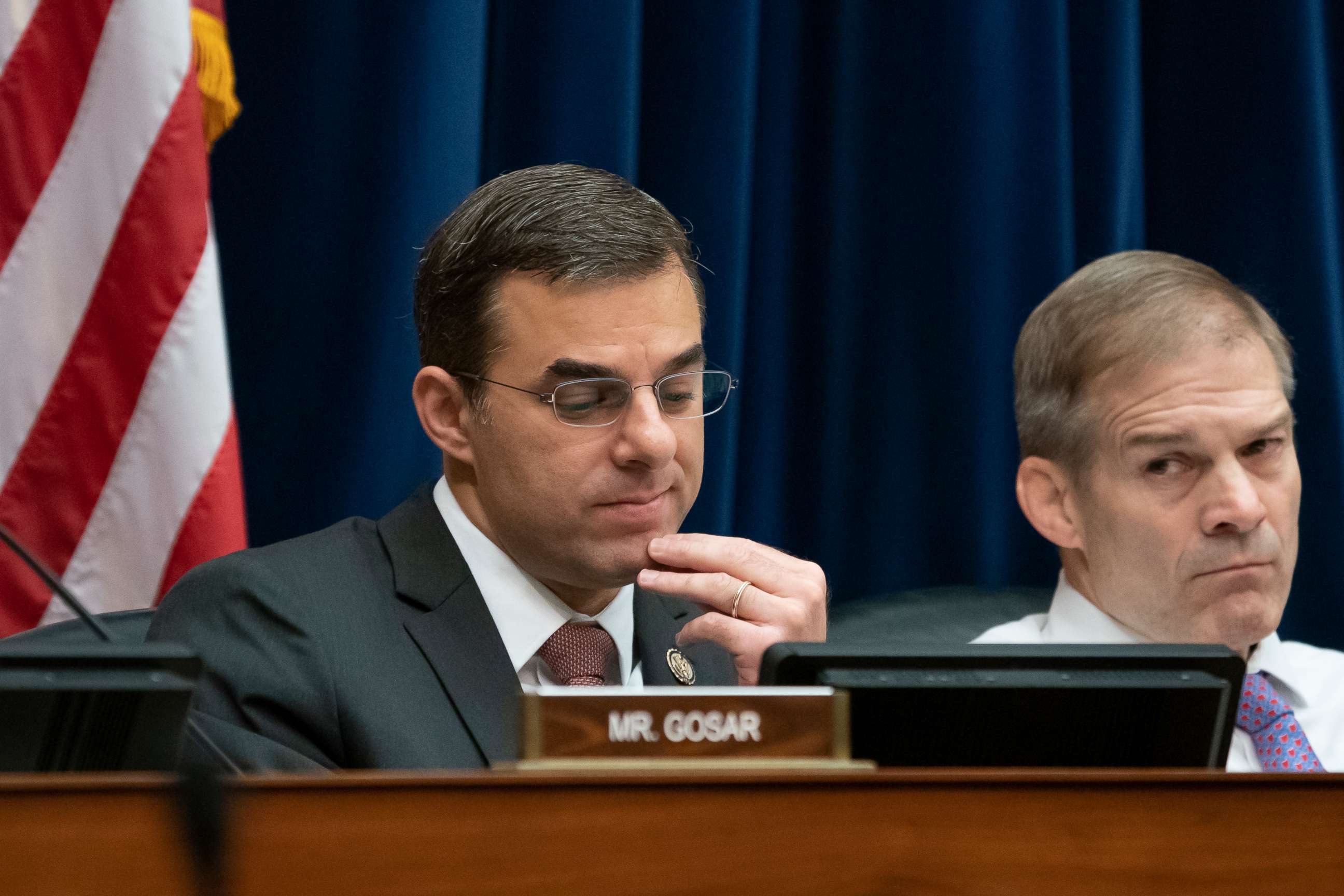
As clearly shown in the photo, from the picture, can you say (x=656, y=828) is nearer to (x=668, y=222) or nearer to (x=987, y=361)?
(x=668, y=222)

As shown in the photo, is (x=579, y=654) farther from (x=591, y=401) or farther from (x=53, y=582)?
(x=53, y=582)

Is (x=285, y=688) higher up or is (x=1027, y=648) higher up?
(x=1027, y=648)

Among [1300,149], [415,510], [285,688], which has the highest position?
[1300,149]

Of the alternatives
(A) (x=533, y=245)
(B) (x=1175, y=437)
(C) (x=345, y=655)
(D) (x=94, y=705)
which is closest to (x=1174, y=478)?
(B) (x=1175, y=437)

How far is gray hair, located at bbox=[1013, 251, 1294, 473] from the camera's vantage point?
2082 millimetres

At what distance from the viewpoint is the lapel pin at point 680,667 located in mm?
1837

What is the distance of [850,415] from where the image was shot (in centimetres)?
270

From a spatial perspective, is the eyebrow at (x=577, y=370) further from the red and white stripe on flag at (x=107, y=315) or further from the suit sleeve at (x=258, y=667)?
the red and white stripe on flag at (x=107, y=315)

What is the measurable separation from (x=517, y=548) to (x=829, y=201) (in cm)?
121

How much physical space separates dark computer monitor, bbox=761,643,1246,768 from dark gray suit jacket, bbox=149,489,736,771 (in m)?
0.57

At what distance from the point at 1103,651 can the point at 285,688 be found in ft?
2.84

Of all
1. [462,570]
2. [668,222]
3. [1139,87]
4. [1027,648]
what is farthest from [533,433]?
[1139,87]

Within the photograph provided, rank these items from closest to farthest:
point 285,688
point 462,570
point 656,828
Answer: point 656,828, point 285,688, point 462,570

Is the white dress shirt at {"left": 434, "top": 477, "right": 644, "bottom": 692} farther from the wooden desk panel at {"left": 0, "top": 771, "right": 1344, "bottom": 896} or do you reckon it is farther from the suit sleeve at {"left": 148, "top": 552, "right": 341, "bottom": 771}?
the wooden desk panel at {"left": 0, "top": 771, "right": 1344, "bottom": 896}
